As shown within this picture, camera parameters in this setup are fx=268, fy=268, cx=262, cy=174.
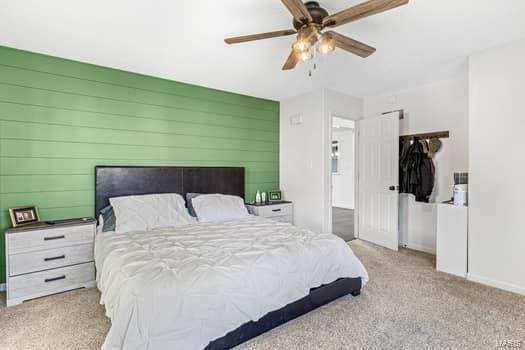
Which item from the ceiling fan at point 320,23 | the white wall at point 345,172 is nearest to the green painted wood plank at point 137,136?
the ceiling fan at point 320,23

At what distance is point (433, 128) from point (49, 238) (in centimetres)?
493

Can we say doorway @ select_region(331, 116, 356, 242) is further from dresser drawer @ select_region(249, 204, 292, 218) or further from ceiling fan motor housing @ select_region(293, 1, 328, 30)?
ceiling fan motor housing @ select_region(293, 1, 328, 30)

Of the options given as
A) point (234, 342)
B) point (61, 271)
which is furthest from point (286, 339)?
point (61, 271)

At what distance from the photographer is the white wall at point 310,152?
4164 mm

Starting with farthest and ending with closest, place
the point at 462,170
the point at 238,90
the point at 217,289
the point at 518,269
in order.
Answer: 1. the point at 238,90
2. the point at 462,170
3. the point at 518,269
4. the point at 217,289

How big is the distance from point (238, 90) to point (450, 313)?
3.71m

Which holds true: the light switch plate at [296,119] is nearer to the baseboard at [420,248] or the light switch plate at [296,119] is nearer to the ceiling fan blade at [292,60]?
the ceiling fan blade at [292,60]

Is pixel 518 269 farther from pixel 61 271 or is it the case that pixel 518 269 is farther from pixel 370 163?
pixel 61 271

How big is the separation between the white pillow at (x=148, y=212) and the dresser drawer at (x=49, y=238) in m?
0.33

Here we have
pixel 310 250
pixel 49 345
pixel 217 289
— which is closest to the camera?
pixel 217 289

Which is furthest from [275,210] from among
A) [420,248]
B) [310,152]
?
[420,248]

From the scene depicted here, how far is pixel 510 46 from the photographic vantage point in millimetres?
2682

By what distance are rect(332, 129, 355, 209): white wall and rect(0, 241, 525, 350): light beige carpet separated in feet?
18.2

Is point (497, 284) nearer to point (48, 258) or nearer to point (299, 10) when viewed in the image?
point (299, 10)
